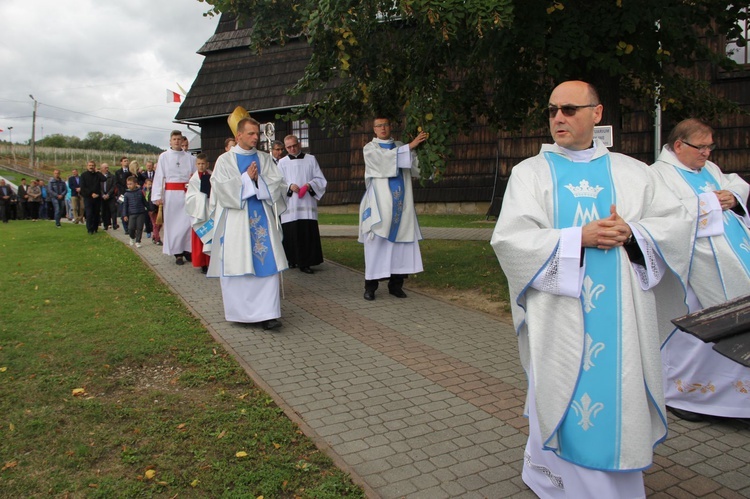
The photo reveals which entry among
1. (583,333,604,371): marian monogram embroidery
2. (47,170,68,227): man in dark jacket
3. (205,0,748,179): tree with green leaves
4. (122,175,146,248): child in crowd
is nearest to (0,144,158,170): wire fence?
(47,170,68,227): man in dark jacket

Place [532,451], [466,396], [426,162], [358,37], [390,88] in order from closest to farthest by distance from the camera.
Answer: [532,451] < [466,396] < [426,162] < [358,37] < [390,88]

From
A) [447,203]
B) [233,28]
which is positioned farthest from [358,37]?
[233,28]

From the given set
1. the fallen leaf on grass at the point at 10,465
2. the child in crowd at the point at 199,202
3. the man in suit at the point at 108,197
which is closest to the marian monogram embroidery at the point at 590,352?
the fallen leaf on grass at the point at 10,465

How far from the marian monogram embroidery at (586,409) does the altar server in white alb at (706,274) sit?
1936mm

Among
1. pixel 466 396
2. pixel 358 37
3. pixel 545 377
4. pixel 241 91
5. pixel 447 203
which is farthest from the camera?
pixel 241 91

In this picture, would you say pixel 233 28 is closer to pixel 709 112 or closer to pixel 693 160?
pixel 709 112

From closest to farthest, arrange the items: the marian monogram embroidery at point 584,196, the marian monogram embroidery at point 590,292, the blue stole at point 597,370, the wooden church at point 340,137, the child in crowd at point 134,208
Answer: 1. the blue stole at point 597,370
2. the marian monogram embroidery at point 590,292
3. the marian monogram embroidery at point 584,196
4. the child in crowd at point 134,208
5. the wooden church at point 340,137

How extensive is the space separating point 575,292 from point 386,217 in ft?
18.8

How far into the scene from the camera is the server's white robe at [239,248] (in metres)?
7.10

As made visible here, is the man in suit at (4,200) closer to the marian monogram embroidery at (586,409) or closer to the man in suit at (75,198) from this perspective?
the man in suit at (75,198)

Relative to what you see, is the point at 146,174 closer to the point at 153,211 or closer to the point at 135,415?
the point at 153,211

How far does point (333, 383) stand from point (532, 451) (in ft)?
7.37

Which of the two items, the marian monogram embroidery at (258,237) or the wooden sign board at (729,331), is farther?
the marian monogram embroidery at (258,237)

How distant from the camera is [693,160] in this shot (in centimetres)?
480
